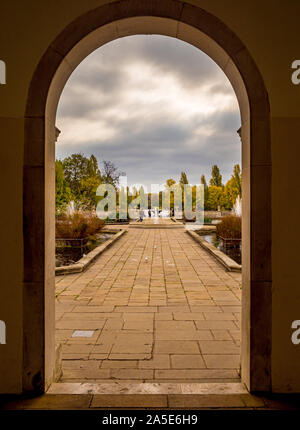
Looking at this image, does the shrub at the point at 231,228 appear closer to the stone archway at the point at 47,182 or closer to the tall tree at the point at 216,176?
the stone archway at the point at 47,182

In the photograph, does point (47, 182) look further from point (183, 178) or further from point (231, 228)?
point (183, 178)

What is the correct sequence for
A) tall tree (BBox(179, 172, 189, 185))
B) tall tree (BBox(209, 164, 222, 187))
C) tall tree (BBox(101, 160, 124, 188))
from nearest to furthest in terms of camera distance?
tall tree (BBox(101, 160, 124, 188)), tall tree (BBox(179, 172, 189, 185)), tall tree (BBox(209, 164, 222, 187))

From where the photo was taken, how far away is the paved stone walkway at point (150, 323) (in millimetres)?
3146

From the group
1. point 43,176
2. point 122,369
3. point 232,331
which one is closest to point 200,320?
point 232,331

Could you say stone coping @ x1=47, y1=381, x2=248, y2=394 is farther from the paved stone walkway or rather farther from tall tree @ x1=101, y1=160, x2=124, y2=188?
tall tree @ x1=101, y1=160, x2=124, y2=188

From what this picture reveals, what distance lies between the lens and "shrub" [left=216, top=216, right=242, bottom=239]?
12.4 m

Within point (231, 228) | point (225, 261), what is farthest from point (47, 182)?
point (231, 228)

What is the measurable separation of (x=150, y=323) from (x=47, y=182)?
2796mm

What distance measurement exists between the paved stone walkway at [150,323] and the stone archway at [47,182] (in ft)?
1.84

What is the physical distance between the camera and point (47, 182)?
2.67 metres

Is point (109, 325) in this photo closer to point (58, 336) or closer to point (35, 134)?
point (58, 336)

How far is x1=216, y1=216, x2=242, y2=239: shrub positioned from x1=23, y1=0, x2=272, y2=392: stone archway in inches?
390

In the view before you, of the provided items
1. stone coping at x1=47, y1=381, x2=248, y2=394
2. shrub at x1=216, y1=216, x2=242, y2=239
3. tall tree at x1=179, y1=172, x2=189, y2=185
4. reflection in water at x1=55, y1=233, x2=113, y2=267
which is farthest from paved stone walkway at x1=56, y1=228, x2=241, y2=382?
tall tree at x1=179, y1=172, x2=189, y2=185

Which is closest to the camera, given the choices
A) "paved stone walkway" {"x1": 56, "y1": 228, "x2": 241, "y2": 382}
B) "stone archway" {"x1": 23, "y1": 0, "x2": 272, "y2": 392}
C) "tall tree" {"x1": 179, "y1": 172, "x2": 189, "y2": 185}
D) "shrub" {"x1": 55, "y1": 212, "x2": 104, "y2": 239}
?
"stone archway" {"x1": 23, "y1": 0, "x2": 272, "y2": 392}
